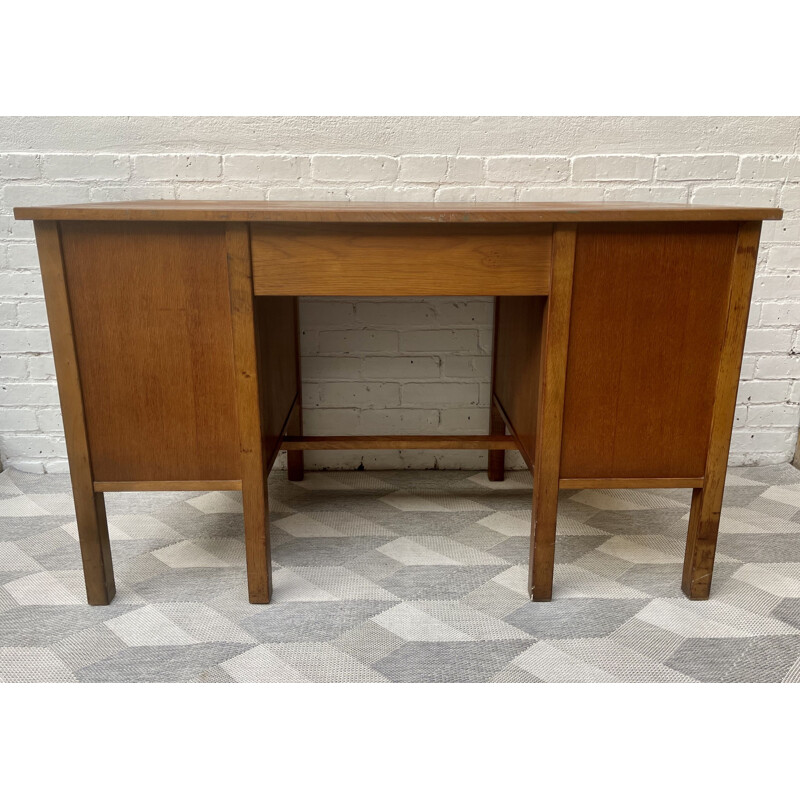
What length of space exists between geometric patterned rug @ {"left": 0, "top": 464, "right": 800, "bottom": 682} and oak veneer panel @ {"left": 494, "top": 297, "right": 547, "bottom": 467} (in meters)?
0.30

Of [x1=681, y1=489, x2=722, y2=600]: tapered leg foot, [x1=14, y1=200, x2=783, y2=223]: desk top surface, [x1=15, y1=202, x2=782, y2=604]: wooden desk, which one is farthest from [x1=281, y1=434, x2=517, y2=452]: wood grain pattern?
[x1=14, y1=200, x2=783, y2=223]: desk top surface

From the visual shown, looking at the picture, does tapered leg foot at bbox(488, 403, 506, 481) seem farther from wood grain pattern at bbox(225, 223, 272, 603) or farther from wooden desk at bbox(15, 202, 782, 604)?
wood grain pattern at bbox(225, 223, 272, 603)

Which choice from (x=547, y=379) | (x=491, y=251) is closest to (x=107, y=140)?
(x=491, y=251)

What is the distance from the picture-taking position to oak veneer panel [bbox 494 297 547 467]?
1.50 metres

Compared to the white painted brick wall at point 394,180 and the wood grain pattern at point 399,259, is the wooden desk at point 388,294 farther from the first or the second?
the white painted brick wall at point 394,180

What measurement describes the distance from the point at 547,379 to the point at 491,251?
28cm

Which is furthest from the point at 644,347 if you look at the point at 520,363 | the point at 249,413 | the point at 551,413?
the point at 249,413

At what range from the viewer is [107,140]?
1.92m

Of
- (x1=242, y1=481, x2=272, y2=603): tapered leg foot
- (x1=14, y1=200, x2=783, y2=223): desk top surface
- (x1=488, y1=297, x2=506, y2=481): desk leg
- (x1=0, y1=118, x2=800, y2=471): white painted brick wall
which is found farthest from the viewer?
(x1=488, y1=297, x2=506, y2=481): desk leg

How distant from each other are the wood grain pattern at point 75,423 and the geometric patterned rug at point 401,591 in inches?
3.5

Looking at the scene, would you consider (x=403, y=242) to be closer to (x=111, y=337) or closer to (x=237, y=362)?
(x=237, y=362)

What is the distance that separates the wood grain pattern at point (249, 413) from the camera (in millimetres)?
1290

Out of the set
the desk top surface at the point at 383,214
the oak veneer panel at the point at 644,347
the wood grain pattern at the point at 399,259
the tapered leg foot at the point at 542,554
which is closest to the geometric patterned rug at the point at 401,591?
the tapered leg foot at the point at 542,554

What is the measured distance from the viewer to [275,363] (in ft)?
5.57
